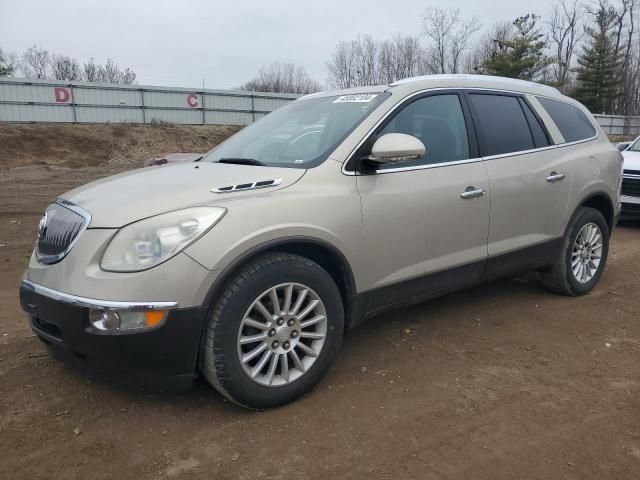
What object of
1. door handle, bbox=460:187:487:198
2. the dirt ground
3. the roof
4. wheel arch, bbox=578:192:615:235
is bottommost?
the dirt ground

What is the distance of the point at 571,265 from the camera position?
4.80 metres

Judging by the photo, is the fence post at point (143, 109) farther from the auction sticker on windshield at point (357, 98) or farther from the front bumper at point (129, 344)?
the front bumper at point (129, 344)

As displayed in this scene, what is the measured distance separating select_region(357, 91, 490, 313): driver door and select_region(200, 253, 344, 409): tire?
0.41 meters

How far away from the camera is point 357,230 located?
3.18 m

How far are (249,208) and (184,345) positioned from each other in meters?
0.77

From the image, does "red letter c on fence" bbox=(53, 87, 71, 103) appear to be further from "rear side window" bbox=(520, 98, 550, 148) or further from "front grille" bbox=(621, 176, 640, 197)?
"rear side window" bbox=(520, 98, 550, 148)

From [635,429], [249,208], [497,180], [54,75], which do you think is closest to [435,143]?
[497,180]

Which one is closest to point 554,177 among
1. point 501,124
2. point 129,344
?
point 501,124

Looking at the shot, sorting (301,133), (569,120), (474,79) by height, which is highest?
(474,79)

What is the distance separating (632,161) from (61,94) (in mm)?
21873

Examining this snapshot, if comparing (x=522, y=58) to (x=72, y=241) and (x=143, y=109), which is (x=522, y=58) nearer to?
(x=143, y=109)

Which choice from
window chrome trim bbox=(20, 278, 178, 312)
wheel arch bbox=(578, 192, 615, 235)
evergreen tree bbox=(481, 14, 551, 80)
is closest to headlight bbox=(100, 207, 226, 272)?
window chrome trim bbox=(20, 278, 178, 312)

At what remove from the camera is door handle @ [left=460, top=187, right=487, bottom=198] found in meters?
3.73

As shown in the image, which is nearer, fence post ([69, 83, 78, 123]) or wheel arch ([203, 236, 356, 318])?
wheel arch ([203, 236, 356, 318])
